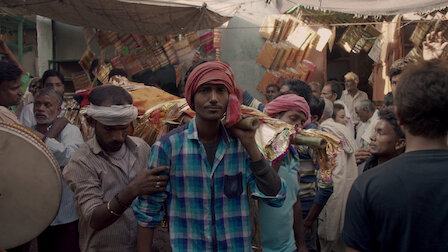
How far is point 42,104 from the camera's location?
340 cm

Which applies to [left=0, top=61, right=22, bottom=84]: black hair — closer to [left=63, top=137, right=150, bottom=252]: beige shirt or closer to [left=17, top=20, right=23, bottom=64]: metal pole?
[left=63, top=137, right=150, bottom=252]: beige shirt

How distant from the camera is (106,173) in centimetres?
226

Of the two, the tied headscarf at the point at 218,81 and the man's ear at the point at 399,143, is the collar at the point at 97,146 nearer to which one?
the tied headscarf at the point at 218,81

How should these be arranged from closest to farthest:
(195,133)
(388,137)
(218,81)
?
1. (218,81)
2. (195,133)
3. (388,137)

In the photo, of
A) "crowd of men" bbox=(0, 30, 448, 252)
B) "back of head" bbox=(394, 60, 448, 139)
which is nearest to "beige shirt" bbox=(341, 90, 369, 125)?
"crowd of men" bbox=(0, 30, 448, 252)

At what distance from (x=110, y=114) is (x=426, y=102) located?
1692 mm

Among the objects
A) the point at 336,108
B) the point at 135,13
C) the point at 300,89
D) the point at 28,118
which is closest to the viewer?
the point at 28,118

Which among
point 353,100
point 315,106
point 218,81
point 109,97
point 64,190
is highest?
point 218,81

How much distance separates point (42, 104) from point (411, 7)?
219 inches

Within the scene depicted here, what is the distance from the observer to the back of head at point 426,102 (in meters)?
1.49

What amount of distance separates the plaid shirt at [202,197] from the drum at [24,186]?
700 millimetres

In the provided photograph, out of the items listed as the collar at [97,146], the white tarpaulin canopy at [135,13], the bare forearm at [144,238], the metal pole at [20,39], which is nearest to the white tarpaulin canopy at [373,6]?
the white tarpaulin canopy at [135,13]

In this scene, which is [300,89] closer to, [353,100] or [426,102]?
[426,102]

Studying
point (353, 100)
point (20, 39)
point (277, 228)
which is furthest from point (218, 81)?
point (20, 39)
